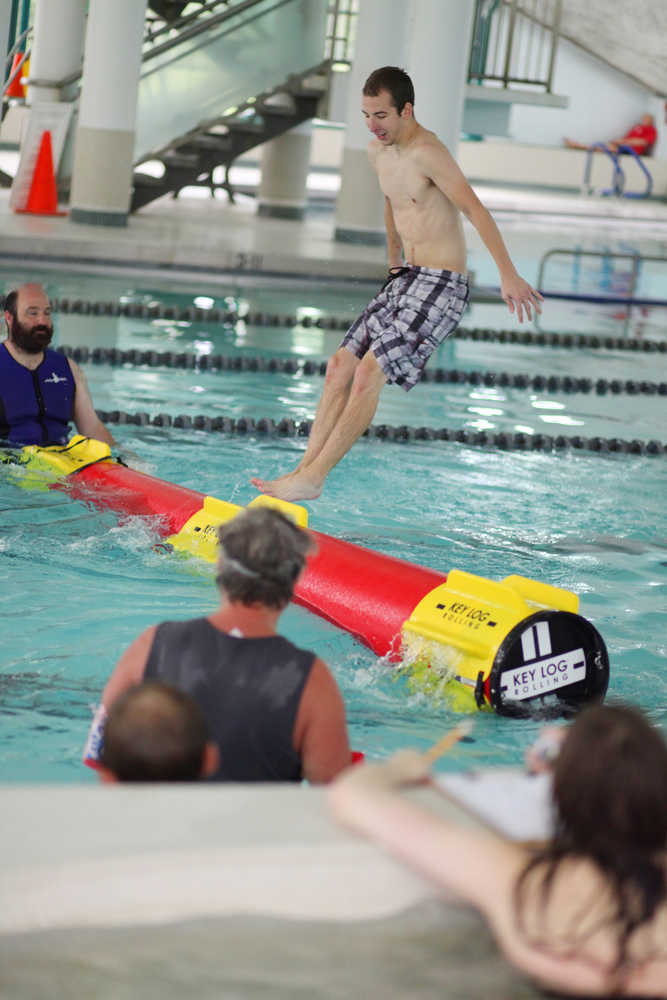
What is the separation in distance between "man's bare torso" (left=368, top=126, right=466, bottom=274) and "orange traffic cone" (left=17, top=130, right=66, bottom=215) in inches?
439

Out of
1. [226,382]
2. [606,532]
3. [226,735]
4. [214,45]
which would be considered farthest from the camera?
[214,45]

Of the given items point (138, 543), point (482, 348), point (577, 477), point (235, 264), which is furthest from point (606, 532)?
point (235, 264)

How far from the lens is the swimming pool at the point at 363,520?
438 centimetres

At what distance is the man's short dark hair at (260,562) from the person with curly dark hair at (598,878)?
965mm

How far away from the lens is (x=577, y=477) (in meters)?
8.11

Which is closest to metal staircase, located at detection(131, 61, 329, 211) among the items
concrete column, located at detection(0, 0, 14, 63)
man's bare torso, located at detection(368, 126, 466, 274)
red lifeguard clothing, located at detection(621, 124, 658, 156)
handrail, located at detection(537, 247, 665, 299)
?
concrete column, located at detection(0, 0, 14, 63)

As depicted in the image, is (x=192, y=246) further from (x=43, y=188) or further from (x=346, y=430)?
(x=346, y=430)

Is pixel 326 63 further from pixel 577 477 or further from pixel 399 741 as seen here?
pixel 399 741

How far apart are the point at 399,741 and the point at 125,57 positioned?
1251 cm

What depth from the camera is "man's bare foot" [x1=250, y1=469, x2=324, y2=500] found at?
607cm

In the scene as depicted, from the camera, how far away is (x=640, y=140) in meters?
35.7

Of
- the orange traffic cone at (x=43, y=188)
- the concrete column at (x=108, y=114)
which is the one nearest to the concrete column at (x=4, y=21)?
the concrete column at (x=108, y=114)

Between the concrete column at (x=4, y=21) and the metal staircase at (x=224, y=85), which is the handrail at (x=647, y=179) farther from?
the concrete column at (x=4, y=21)

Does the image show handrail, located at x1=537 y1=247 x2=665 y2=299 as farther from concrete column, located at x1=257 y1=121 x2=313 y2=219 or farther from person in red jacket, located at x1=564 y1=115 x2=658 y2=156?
person in red jacket, located at x1=564 y1=115 x2=658 y2=156
